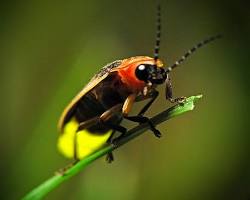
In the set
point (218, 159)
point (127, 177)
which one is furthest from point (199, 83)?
point (127, 177)

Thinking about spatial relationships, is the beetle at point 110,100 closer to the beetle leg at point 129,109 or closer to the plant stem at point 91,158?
the beetle leg at point 129,109

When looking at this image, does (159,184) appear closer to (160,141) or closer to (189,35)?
(160,141)

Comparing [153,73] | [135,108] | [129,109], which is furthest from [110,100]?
[135,108]

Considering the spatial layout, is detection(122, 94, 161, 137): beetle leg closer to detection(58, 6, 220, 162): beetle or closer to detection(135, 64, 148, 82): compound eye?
detection(58, 6, 220, 162): beetle

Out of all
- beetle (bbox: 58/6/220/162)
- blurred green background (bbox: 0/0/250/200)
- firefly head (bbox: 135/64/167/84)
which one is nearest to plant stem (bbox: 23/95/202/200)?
beetle (bbox: 58/6/220/162)

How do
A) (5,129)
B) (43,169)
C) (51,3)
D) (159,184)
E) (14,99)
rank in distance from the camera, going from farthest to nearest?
(51,3) < (14,99) < (5,129) < (159,184) < (43,169)

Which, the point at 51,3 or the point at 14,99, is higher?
the point at 51,3

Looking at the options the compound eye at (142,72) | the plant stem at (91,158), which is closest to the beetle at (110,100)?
the compound eye at (142,72)
